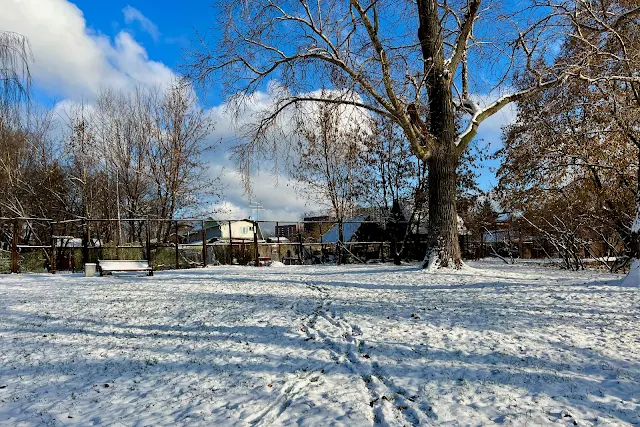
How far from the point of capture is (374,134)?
2067 centimetres

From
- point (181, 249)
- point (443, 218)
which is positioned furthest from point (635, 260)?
point (181, 249)

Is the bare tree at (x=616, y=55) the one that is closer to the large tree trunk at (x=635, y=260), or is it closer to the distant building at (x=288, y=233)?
the large tree trunk at (x=635, y=260)

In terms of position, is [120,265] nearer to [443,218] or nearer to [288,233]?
[443,218]

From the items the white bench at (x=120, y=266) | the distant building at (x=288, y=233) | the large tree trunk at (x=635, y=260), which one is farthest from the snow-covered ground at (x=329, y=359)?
the distant building at (x=288, y=233)

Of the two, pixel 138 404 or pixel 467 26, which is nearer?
pixel 138 404

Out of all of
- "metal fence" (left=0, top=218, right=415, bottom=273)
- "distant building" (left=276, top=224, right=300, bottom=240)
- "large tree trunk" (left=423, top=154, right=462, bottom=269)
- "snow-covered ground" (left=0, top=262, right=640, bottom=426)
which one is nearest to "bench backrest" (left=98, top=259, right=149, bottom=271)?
"metal fence" (left=0, top=218, right=415, bottom=273)

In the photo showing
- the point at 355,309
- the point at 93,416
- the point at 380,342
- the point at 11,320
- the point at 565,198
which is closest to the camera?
the point at 93,416

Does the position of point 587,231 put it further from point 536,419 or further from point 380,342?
point 536,419

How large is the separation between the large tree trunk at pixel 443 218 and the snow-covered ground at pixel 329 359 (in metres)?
3.32

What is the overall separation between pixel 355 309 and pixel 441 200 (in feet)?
17.9

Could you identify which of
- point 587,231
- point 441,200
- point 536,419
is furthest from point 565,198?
point 536,419

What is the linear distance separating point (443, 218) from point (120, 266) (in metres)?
8.87

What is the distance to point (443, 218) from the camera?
10594mm

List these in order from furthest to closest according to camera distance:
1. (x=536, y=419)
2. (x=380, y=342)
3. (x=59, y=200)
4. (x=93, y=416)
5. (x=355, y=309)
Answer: (x=59, y=200) < (x=355, y=309) < (x=380, y=342) < (x=93, y=416) < (x=536, y=419)
